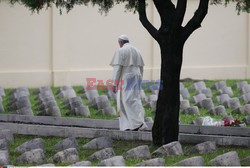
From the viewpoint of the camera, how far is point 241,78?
27797 millimetres

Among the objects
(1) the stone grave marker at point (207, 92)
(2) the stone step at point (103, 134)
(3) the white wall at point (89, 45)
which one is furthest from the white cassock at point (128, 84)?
(3) the white wall at point (89, 45)

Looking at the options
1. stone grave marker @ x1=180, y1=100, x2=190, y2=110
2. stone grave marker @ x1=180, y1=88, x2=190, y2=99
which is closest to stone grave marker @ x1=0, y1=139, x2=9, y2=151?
stone grave marker @ x1=180, y1=100, x2=190, y2=110

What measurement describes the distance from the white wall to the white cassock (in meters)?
9.10

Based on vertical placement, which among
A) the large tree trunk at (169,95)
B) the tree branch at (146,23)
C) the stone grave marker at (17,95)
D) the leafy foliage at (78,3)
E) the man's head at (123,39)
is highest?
the leafy foliage at (78,3)

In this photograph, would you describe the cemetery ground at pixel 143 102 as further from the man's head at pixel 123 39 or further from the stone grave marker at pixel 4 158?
the man's head at pixel 123 39

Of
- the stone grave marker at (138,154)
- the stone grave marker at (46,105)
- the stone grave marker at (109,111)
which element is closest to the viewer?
the stone grave marker at (138,154)

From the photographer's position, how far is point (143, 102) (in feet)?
68.8

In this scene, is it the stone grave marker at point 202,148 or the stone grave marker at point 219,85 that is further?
the stone grave marker at point 219,85

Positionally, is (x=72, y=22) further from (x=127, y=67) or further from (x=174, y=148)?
(x=174, y=148)

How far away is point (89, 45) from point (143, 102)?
16.5ft

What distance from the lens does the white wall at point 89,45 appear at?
24.4 m

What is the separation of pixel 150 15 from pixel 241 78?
384 cm

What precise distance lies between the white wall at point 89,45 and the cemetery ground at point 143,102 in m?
0.73
